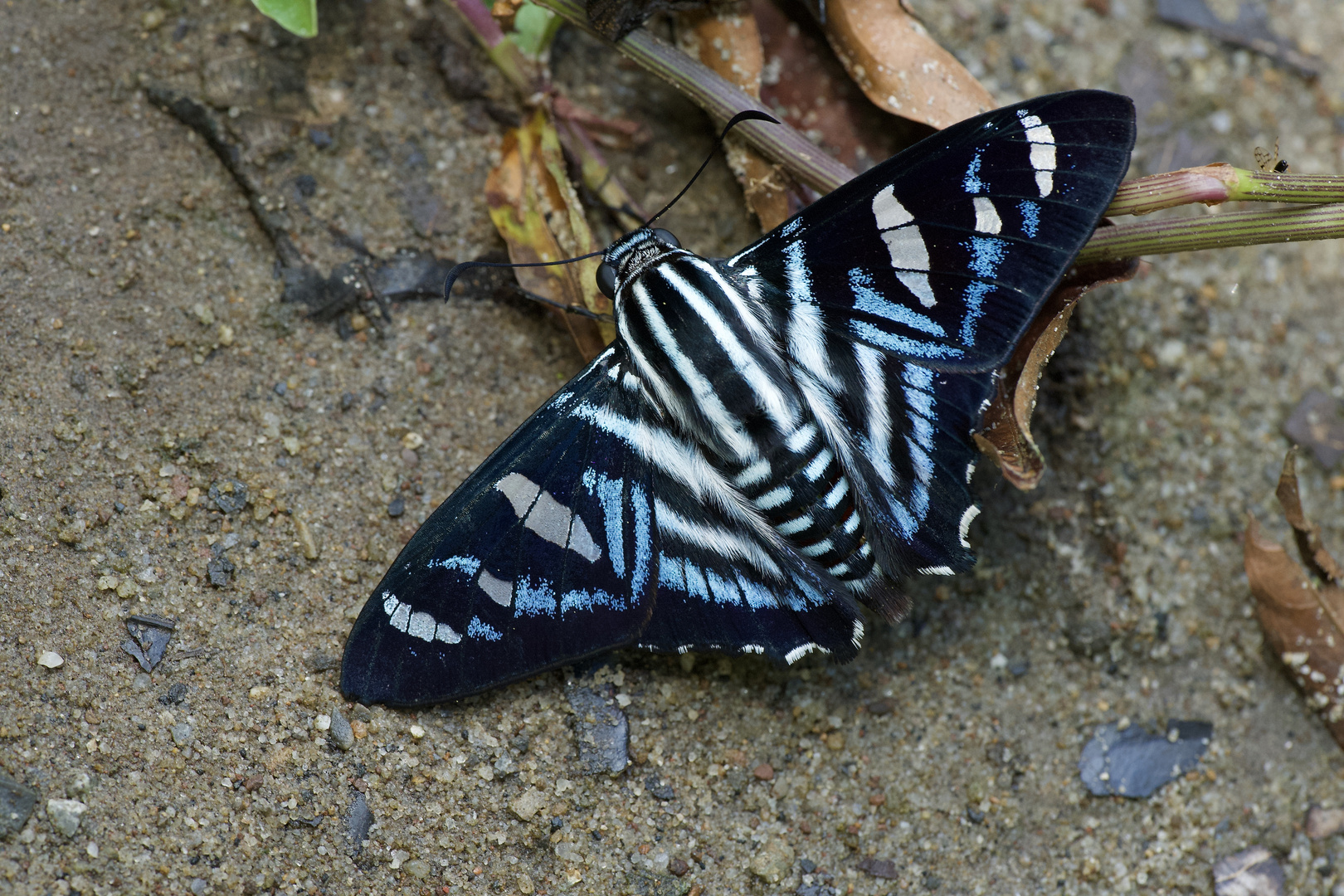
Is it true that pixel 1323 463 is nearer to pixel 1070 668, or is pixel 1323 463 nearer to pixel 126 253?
pixel 1070 668

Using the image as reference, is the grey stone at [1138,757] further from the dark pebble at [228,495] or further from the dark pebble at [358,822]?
the dark pebble at [228,495]

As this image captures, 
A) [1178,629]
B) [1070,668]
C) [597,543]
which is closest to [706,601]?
[597,543]

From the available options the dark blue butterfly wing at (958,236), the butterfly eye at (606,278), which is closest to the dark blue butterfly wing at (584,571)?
the butterfly eye at (606,278)

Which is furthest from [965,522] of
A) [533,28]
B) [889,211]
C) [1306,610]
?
[533,28]

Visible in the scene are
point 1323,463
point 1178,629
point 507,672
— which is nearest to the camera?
point 507,672

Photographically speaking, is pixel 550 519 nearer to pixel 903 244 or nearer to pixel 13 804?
pixel 903 244
